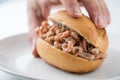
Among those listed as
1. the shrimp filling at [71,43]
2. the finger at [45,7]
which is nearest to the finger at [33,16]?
the finger at [45,7]

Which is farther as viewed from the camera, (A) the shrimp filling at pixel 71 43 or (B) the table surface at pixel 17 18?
(B) the table surface at pixel 17 18

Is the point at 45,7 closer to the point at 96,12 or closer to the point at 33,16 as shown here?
the point at 33,16

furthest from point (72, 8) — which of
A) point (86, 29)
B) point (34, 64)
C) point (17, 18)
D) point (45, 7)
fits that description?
point (17, 18)

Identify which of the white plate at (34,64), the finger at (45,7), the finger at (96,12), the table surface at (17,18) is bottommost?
the table surface at (17,18)

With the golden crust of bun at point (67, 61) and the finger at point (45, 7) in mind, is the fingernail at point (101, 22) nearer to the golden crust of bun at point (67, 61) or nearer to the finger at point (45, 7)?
the golden crust of bun at point (67, 61)

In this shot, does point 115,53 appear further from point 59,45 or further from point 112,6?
point 112,6

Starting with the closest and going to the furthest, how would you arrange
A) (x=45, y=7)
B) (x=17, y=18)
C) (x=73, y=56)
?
(x=73, y=56) → (x=45, y=7) → (x=17, y=18)
